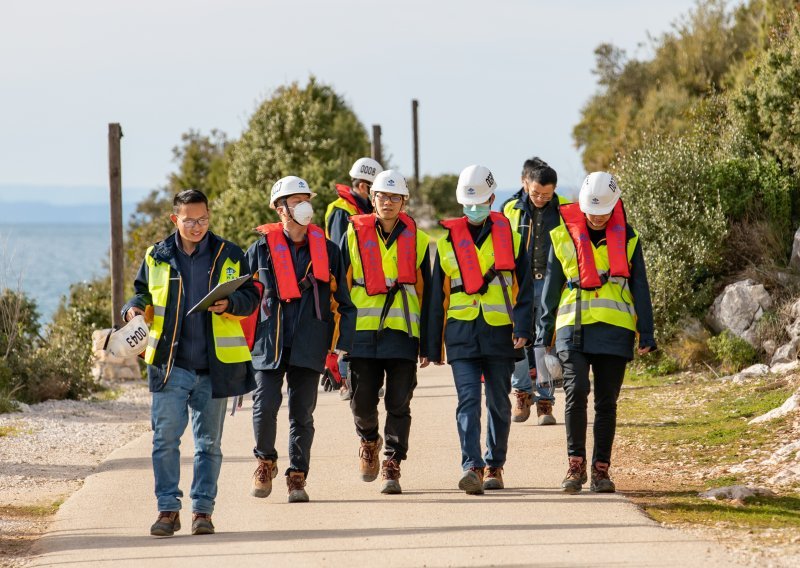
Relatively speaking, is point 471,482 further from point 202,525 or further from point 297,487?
point 202,525

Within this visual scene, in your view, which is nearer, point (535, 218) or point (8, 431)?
point (535, 218)

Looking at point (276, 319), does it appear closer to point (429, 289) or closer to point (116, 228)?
point (429, 289)

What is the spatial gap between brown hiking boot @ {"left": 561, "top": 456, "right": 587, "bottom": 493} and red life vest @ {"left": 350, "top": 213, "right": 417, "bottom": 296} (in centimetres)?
169

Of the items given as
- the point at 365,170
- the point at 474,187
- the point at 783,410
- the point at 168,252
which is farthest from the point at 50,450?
the point at 783,410

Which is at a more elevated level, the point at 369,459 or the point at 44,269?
the point at 369,459

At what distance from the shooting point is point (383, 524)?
838cm

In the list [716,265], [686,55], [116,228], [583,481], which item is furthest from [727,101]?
[686,55]

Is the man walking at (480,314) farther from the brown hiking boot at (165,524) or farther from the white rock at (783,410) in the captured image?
the white rock at (783,410)

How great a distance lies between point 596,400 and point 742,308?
691 centimetres

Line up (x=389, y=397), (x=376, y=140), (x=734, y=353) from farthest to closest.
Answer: (x=376, y=140) < (x=734, y=353) < (x=389, y=397)

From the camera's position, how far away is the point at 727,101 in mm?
18828

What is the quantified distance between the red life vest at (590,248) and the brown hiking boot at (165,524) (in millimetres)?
3112

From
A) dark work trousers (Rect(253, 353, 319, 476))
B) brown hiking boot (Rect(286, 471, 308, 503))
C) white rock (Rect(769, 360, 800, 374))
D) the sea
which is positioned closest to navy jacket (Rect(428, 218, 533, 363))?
dark work trousers (Rect(253, 353, 319, 476))

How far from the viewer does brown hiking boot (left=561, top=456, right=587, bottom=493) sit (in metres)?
9.09
